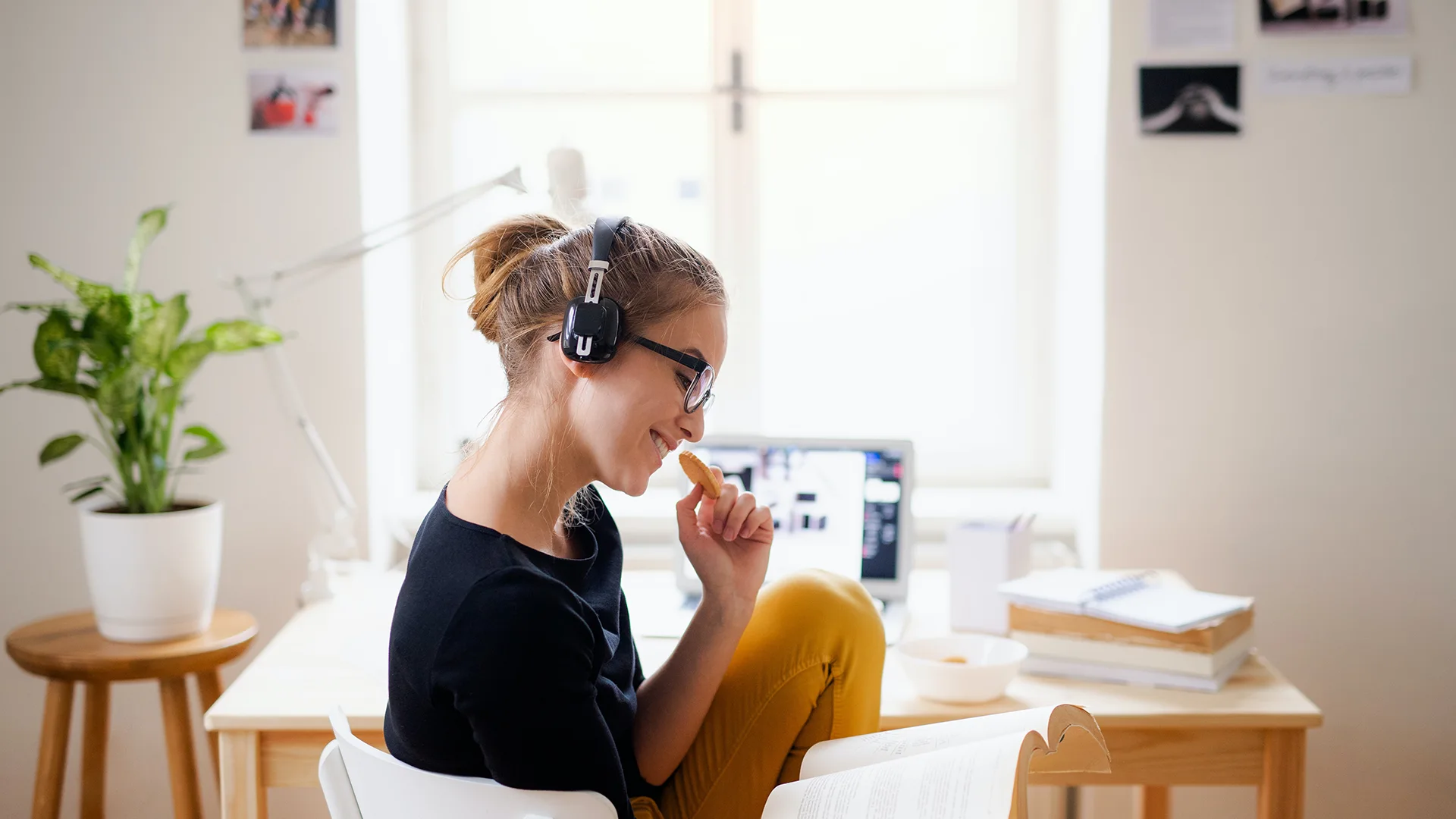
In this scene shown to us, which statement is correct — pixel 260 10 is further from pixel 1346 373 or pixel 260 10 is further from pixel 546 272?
pixel 1346 373

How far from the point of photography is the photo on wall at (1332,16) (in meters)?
1.92

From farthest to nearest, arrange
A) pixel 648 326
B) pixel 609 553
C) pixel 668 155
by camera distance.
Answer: pixel 668 155, pixel 609 553, pixel 648 326

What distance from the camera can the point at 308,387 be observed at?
1997 millimetres

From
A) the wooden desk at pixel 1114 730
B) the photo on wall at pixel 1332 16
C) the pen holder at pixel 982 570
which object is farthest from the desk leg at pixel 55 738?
the photo on wall at pixel 1332 16

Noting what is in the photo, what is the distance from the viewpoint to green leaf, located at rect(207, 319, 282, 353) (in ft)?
5.47

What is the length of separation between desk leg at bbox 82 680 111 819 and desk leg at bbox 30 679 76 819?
0.26ft

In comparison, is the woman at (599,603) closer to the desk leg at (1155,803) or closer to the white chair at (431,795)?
the white chair at (431,795)

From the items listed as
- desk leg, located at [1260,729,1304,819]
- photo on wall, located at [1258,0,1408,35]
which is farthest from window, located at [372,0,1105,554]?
desk leg, located at [1260,729,1304,819]

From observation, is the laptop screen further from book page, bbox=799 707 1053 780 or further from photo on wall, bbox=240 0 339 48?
photo on wall, bbox=240 0 339 48

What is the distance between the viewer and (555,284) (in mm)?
1033

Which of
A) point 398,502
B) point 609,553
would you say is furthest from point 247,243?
point 609,553

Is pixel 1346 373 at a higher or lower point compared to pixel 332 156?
lower

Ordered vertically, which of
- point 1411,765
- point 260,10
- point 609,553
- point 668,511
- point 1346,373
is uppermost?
point 260,10

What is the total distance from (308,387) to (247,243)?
10.3 inches
